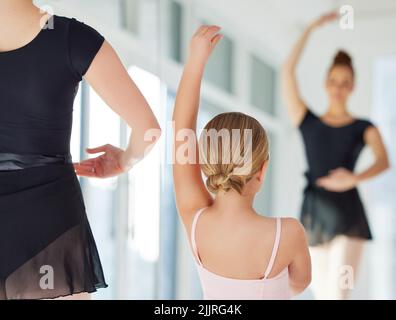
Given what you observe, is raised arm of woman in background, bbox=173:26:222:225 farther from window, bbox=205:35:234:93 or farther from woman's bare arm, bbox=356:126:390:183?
window, bbox=205:35:234:93

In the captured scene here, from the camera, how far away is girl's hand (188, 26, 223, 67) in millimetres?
1228

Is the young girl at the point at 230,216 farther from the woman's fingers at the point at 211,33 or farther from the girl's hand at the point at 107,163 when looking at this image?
the girl's hand at the point at 107,163

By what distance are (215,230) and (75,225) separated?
0.23 m

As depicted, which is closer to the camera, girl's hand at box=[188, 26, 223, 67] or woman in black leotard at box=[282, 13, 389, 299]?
girl's hand at box=[188, 26, 223, 67]

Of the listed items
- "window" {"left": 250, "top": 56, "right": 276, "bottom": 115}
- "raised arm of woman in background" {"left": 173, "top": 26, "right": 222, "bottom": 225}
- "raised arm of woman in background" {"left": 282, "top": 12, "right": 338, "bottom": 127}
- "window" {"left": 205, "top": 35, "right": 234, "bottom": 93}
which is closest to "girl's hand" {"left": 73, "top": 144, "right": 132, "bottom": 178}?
"raised arm of woman in background" {"left": 173, "top": 26, "right": 222, "bottom": 225}

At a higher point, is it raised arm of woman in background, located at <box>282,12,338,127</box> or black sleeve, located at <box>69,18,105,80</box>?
raised arm of woman in background, located at <box>282,12,338,127</box>

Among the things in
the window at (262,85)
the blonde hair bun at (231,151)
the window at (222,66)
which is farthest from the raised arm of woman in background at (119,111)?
the window at (262,85)

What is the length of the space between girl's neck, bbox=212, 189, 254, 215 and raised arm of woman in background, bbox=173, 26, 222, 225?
40 millimetres

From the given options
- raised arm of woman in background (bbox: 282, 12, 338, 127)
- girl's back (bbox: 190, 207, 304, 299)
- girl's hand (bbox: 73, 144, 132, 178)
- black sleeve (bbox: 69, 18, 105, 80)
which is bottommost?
girl's back (bbox: 190, 207, 304, 299)

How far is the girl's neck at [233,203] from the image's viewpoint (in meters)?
1.21

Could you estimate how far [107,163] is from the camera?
129cm

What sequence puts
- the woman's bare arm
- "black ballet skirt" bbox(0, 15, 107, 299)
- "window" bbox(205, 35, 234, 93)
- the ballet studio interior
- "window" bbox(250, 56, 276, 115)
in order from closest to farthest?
"black ballet skirt" bbox(0, 15, 107, 299), the ballet studio interior, the woman's bare arm, "window" bbox(205, 35, 234, 93), "window" bbox(250, 56, 276, 115)

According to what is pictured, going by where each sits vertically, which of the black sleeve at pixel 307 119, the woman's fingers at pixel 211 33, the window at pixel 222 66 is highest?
the window at pixel 222 66

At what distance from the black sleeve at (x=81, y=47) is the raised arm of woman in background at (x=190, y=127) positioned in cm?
17
